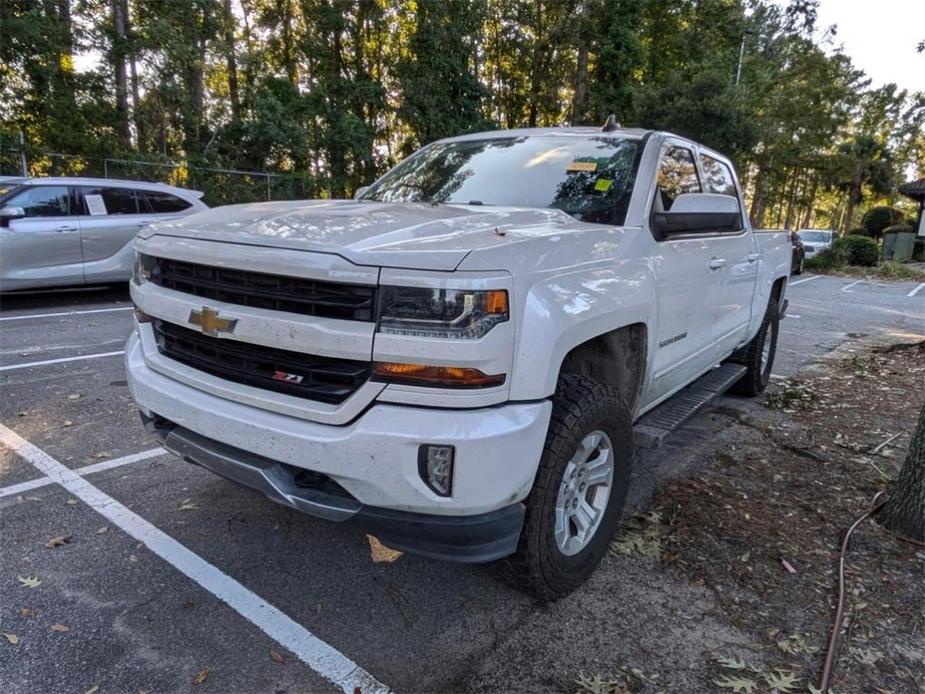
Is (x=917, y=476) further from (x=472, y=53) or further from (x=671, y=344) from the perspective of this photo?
(x=472, y=53)

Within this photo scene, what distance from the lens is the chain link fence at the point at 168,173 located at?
12430 mm

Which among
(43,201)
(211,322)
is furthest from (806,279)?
(211,322)

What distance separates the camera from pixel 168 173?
587 inches

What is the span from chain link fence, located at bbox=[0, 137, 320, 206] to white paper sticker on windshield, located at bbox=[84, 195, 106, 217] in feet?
16.5

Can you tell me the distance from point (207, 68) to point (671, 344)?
17.8m

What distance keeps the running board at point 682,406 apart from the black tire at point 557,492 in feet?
1.59

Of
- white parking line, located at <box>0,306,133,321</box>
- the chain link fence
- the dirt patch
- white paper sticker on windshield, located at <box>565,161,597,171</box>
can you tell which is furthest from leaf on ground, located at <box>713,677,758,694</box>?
the chain link fence

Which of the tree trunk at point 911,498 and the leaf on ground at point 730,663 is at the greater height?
the tree trunk at point 911,498

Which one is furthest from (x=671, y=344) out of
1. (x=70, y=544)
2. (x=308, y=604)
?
(x=70, y=544)

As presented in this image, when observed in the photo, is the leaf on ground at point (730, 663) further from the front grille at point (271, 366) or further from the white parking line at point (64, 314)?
the white parking line at point (64, 314)

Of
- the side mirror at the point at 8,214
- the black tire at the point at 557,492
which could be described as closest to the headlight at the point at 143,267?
the black tire at the point at 557,492

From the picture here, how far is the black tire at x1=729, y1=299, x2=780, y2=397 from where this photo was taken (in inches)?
212

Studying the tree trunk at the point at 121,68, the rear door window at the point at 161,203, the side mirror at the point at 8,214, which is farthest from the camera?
the tree trunk at the point at 121,68

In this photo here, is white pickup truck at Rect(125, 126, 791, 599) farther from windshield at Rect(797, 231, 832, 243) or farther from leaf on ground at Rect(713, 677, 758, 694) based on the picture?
windshield at Rect(797, 231, 832, 243)
